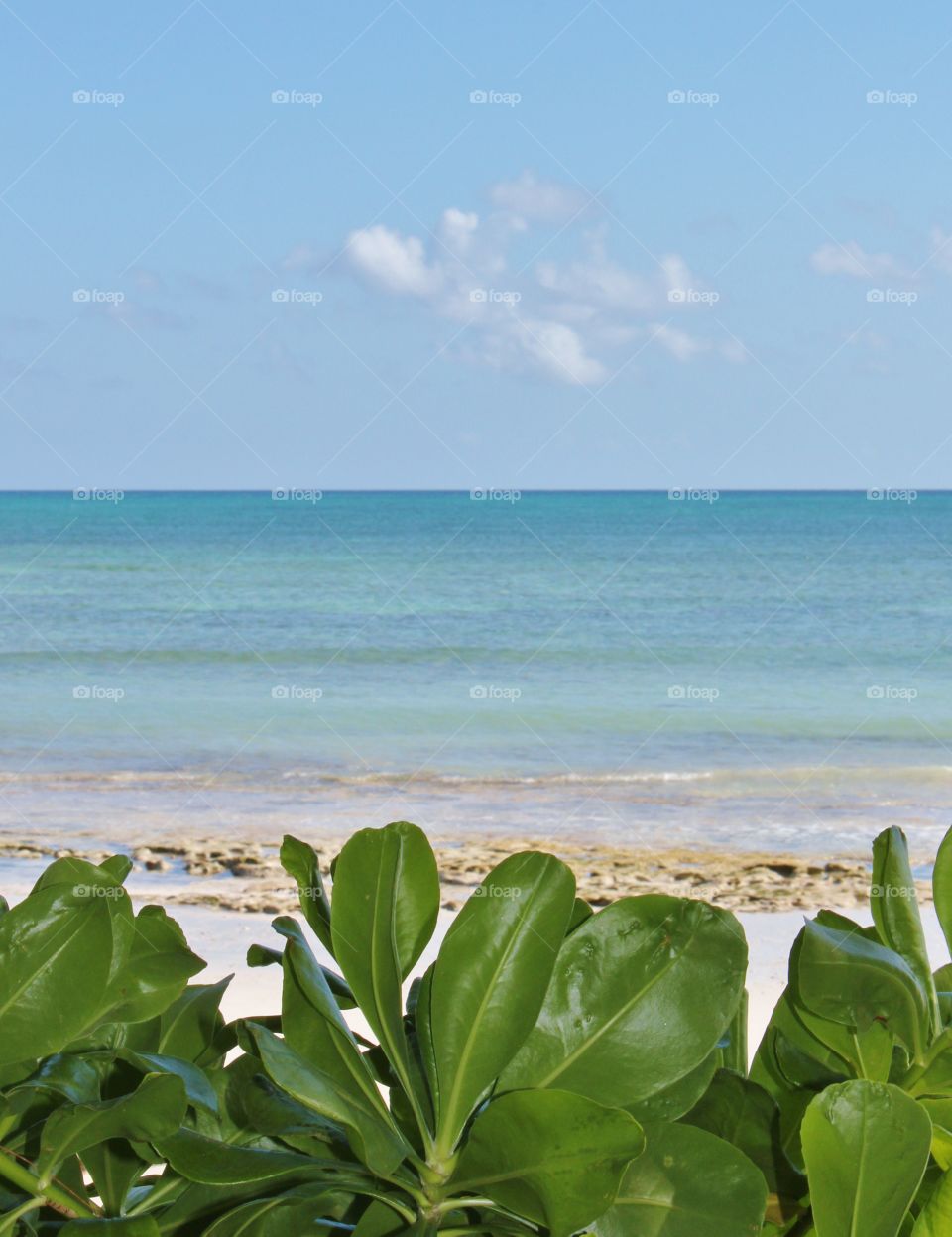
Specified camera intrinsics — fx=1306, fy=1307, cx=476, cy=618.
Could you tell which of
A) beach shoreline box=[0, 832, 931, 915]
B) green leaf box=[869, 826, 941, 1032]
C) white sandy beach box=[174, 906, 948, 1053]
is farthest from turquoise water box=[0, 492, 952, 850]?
green leaf box=[869, 826, 941, 1032]

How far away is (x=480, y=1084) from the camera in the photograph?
44 cm

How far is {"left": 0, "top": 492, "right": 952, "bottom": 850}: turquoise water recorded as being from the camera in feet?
30.9

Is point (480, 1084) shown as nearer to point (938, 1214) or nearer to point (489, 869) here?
point (938, 1214)

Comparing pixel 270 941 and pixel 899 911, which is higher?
pixel 899 911

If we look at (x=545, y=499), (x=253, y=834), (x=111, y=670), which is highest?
(x=545, y=499)

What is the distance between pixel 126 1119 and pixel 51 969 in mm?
58

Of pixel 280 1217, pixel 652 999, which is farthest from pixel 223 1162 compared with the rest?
pixel 652 999

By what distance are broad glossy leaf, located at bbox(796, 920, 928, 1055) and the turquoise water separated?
313 inches

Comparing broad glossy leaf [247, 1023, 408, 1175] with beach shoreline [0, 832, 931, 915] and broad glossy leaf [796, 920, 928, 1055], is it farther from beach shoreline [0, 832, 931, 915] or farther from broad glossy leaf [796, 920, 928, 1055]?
beach shoreline [0, 832, 931, 915]

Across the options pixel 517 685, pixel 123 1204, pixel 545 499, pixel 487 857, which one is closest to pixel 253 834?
pixel 487 857

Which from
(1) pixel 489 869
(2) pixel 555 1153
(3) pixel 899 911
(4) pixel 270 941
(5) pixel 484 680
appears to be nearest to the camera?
(2) pixel 555 1153

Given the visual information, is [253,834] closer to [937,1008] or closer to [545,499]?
[937,1008]

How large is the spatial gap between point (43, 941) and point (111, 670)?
15.3 m

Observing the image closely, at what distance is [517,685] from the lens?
1497 centimetres
